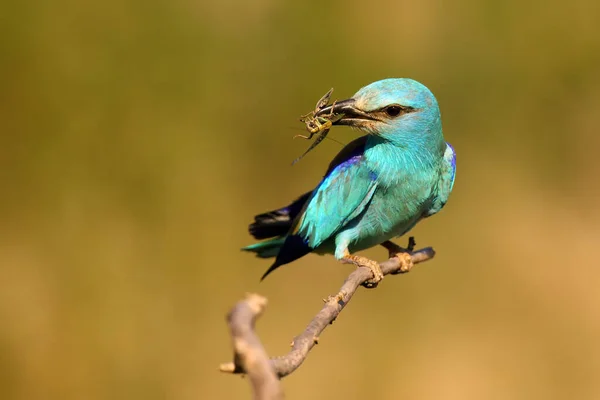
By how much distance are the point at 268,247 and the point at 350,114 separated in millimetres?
941

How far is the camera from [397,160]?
3307mm

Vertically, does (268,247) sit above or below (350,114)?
below

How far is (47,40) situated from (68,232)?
3.82ft

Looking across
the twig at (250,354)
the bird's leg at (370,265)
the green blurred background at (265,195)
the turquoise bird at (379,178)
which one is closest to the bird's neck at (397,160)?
the turquoise bird at (379,178)

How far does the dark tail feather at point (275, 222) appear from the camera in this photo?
3.74 metres

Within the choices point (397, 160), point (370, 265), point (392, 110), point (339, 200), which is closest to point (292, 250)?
point (339, 200)

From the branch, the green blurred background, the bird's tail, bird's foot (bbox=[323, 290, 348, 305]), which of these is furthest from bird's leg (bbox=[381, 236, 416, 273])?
bird's foot (bbox=[323, 290, 348, 305])

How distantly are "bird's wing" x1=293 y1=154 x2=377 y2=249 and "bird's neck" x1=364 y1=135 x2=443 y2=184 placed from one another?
0.14 ft

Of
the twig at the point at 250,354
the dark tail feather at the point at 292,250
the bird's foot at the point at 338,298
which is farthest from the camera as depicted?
the dark tail feather at the point at 292,250

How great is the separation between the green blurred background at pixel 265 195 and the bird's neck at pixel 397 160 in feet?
5.27

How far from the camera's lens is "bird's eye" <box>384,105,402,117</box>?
3.14 meters

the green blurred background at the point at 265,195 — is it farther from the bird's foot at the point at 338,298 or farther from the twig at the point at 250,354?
the twig at the point at 250,354

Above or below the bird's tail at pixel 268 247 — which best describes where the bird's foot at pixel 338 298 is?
above

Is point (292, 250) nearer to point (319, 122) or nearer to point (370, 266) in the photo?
point (370, 266)
